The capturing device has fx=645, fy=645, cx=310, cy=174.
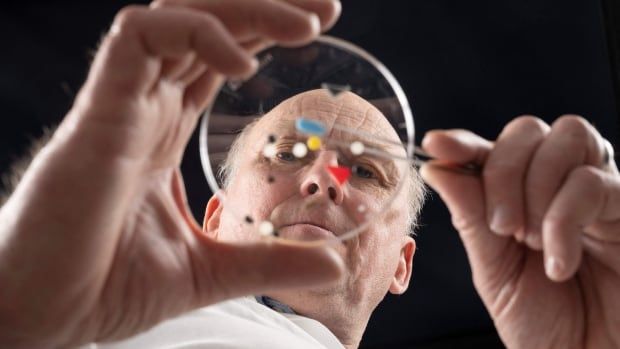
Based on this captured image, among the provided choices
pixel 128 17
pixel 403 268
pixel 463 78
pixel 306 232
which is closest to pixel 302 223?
pixel 306 232

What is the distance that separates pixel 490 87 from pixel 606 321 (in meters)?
1.11

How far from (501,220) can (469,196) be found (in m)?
0.06

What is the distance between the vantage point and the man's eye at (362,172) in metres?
1.13

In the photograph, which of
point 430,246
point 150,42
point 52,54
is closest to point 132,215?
point 150,42

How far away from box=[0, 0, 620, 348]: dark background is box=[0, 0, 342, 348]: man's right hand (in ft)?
3.85

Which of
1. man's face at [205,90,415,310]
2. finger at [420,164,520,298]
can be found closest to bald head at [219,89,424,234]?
man's face at [205,90,415,310]

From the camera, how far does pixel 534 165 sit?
0.91 meters

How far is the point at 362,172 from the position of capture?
3.76ft

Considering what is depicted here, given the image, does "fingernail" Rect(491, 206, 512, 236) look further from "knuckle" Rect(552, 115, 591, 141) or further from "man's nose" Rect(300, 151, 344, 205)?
"man's nose" Rect(300, 151, 344, 205)

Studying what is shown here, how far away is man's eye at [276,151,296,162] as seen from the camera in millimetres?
1064

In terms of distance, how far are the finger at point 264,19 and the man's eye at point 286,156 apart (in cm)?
27

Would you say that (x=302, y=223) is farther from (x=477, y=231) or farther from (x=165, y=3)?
(x=165, y=3)

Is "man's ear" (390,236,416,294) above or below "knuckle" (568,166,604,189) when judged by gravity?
below

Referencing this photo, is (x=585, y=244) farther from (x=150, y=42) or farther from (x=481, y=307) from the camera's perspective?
(x=481, y=307)
